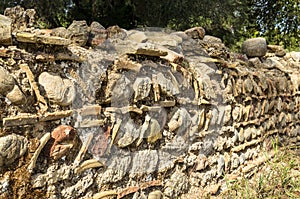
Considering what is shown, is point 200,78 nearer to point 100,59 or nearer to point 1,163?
point 100,59

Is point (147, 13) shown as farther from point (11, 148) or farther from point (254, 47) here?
point (11, 148)

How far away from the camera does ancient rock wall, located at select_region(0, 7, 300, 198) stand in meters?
1.38

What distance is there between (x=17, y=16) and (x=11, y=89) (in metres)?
0.40

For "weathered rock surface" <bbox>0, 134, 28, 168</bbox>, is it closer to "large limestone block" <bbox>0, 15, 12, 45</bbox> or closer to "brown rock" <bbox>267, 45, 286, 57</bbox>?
"large limestone block" <bbox>0, 15, 12, 45</bbox>

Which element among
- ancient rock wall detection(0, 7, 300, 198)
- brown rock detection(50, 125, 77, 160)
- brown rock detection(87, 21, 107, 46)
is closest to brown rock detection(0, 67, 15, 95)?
ancient rock wall detection(0, 7, 300, 198)

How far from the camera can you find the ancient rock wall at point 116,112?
4.51 ft

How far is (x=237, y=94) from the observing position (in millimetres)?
2836

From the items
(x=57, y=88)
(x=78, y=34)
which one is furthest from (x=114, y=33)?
(x=57, y=88)

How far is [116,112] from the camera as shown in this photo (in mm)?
1752

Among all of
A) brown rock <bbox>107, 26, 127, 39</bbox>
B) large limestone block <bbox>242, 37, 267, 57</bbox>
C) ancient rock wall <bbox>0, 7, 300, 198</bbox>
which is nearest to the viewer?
ancient rock wall <bbox>0, 7, 300, 198</bbox>

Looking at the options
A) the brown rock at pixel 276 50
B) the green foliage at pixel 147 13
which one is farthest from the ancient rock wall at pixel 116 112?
the green foliage at pixel 147 13

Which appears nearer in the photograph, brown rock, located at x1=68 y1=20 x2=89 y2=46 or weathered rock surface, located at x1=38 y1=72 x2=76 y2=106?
weathered rock surface, located at x1=38 y1=72 x2=76 y2=106

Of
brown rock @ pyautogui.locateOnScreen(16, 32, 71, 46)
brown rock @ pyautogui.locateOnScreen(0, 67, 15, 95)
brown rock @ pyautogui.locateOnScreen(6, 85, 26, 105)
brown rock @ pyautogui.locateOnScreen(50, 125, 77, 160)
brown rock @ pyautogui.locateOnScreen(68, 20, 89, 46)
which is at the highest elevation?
brown rock @ pyautogui.locateOnScreen(68, 20, 89, 46)

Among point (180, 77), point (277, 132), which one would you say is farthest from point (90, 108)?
point (277, 132)
